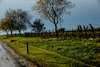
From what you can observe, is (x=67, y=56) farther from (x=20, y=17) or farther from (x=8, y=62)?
(x=20, y=17)

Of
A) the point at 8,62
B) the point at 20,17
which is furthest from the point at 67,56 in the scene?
the point at 20,17

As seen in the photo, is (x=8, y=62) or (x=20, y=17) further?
(x=20, y=17)

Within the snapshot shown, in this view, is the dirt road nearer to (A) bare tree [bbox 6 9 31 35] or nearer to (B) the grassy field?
(B) the grassy field

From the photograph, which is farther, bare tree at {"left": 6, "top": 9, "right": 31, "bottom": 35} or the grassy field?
bare tree at {"left": 6, "top": 9, "right": 31, "bottom": 35}

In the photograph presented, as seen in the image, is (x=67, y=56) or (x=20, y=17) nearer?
(x=67, y=56)

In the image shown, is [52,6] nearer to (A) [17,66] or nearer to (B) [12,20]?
(A) [17,66]

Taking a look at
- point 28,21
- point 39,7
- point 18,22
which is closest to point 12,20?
point 18,22

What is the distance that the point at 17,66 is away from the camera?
720cm

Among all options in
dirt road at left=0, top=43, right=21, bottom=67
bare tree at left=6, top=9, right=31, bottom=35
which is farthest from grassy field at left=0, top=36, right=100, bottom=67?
bare tree at left=6, top=9, right=31, bottom=35

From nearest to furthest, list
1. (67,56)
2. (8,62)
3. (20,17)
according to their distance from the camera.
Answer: (8,62)
(67,56)
(20,17)

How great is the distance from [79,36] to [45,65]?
59.8 feet

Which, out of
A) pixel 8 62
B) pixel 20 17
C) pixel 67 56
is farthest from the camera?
pixel 20 17

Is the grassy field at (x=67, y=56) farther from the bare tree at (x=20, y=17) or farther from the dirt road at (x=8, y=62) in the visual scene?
the bare tree at (x=20, y=17)

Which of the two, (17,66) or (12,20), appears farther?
(12,20)
